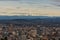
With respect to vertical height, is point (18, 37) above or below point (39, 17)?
below

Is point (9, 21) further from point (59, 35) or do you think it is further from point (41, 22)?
point (59, 35)

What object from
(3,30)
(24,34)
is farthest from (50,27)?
(3,30)

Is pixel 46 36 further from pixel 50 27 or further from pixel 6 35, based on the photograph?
pixel 6 35

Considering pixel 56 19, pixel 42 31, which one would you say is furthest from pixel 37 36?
pixel 56 19

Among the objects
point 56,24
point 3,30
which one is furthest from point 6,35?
point 56,24

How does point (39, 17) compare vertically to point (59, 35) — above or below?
above

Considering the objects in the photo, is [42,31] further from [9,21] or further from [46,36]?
[9,21]

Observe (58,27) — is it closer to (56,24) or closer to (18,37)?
(56,24)
